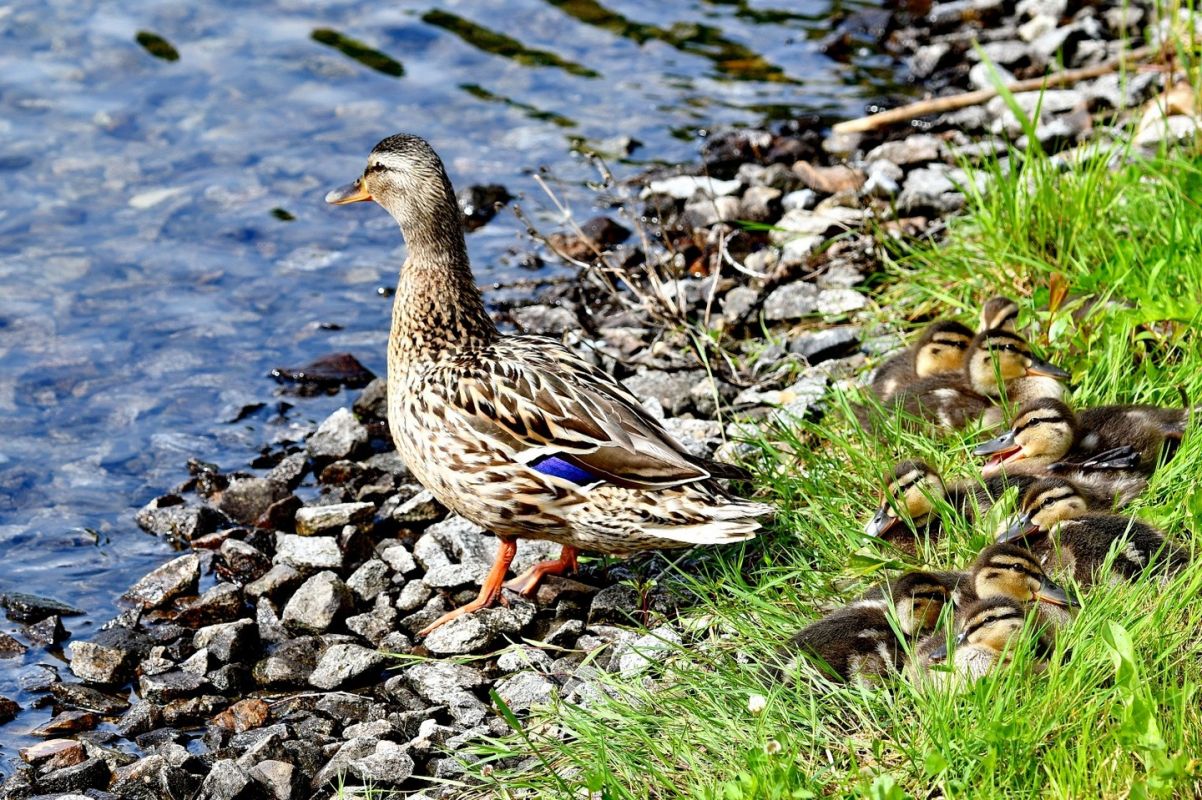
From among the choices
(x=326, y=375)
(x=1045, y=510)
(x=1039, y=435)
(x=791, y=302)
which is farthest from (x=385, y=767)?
(x=791, y=302)

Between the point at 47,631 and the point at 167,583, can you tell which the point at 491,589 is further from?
the point at 47,631

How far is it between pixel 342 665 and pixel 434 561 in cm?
69

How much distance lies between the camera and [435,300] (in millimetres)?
5066

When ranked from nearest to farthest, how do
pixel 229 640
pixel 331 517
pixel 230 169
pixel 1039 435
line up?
pixel 1039 435 → pixel 229 640 → pixel 331 517 → pixel 230 169

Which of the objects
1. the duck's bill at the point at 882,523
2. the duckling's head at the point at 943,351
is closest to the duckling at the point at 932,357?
the duckling's head at the point at 943,351

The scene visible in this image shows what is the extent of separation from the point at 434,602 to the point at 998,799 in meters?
2.41

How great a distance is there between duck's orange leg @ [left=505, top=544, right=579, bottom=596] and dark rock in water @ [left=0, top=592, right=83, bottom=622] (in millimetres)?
1645

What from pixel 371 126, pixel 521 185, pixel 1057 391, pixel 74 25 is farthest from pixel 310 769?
pixel 74 25

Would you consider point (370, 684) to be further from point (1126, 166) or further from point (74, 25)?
point (74, 25)

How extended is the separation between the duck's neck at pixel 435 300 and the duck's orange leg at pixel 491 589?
0.73 meters

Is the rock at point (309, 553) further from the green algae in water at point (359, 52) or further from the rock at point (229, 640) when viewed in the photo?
the green algae in water at point (359, 52)

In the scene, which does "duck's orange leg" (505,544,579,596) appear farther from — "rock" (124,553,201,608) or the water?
the water

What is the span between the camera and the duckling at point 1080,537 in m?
3.75

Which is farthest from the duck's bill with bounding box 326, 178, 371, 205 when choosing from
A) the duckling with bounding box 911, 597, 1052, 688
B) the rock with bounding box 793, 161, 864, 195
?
the duckling with bounding box 911, 597, 1052, 688
